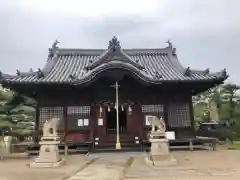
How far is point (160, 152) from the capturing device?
42.3 feet

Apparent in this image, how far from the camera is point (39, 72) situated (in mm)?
19297

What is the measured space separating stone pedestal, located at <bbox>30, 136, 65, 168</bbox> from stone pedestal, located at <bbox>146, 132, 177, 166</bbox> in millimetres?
3850

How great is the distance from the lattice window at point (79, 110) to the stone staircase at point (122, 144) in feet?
6.69

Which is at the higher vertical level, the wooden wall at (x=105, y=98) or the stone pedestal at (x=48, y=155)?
the wooden wall at (x=105, y=98)

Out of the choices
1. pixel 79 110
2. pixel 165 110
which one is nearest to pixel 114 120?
pixel 79 110

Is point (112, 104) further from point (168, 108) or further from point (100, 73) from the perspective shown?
Result: point (168, 108)

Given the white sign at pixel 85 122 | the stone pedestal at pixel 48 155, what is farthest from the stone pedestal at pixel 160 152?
the white sign at pixel 85 122

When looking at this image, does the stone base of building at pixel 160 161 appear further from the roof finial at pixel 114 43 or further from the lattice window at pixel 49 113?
the roof finial at pixel 114 43

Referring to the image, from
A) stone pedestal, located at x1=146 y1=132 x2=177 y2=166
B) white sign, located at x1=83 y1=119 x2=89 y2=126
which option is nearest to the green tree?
white sign, located at x1=83 y1=119 x2=89 y2=126

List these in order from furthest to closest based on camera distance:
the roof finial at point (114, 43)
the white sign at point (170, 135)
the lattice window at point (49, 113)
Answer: the roof finial at point (114, 43)
the lattice window at point (49, 113)
the white sign at point (170, 135)

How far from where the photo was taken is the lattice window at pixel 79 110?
64.2 ft

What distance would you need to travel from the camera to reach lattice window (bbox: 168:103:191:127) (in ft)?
64.8

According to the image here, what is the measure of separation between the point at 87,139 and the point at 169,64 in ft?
27.7

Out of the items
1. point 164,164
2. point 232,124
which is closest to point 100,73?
point 164,164
